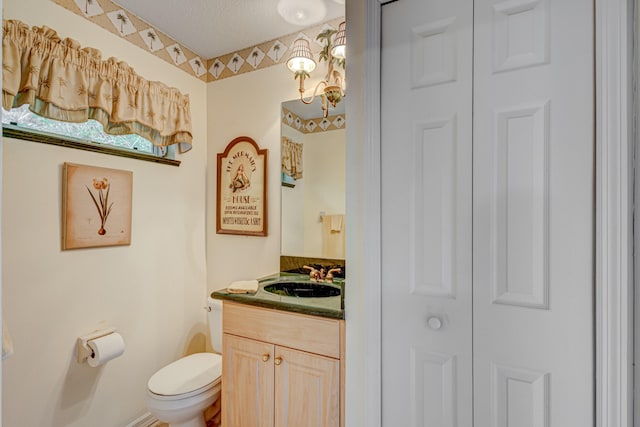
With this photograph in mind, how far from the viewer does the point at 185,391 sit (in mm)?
1791

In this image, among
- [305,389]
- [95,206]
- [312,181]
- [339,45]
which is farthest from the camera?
[312,181]

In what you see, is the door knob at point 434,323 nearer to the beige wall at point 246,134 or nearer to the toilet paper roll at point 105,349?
the beige wall at point 246,134

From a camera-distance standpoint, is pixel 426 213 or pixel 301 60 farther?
pixel 301 60

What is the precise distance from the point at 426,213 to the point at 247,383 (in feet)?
3.72

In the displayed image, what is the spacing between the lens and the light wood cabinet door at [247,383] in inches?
62.6

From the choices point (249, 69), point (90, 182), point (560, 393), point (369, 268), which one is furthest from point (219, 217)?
point (560, 393)

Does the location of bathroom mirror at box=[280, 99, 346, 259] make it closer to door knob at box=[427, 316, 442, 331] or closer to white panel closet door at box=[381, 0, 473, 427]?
white panel closet door at box=[381, 0, 473, 427]

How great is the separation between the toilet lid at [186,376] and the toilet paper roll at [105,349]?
0.77 feet

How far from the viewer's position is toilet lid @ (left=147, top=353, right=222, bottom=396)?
1812 mm

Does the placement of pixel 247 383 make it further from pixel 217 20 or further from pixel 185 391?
pixel 217 20

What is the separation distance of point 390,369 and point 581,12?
4.04ft

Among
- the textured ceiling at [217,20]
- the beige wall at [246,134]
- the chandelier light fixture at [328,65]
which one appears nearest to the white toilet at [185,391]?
the beige wall at [246,134]

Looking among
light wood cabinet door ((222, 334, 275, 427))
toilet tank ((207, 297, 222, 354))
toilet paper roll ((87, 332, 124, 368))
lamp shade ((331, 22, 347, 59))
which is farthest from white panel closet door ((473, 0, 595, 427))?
toilet paper roll ((87, 332, 124, 368))

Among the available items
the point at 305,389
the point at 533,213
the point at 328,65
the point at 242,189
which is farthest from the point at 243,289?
the point at 328,65
